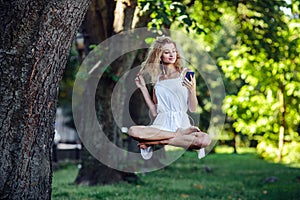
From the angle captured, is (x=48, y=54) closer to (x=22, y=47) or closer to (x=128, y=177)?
(x=22, y=47)

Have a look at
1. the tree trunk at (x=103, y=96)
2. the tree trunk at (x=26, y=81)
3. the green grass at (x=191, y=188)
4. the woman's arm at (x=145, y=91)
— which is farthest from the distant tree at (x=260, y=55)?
the woman's arm at (x=145, y=91)

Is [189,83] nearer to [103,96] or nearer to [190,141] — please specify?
[190,141]

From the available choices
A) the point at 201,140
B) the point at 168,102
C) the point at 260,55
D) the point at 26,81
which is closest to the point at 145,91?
the point at 168,102

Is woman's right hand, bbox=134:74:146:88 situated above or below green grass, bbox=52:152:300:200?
above

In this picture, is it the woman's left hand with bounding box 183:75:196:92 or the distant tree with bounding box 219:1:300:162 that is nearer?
the woman's left hand with bounding box 183:75:196:92

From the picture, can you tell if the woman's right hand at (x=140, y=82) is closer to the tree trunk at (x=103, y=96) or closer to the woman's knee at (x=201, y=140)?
the woman's knee at (x=201, y=140)

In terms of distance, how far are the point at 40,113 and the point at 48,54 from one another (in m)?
0.48

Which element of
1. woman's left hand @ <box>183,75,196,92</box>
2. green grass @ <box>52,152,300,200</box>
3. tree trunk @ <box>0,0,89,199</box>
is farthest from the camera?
green grass @ <box>52,152,300,200</box>

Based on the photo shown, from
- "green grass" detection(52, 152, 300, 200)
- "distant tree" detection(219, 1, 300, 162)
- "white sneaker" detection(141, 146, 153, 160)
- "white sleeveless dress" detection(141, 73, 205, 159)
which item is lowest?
"green grass" detection(52, 152, 300, 200)

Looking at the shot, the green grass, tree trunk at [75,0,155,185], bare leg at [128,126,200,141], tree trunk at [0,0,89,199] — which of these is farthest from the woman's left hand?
tree trunk at [75,0,155,185]

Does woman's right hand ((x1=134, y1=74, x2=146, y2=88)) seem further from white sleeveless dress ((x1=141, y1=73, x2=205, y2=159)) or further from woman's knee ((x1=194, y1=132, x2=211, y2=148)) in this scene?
woman's knee ((x1=194, y1=132, x2=211, y2=148))

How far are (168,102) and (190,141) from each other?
1.11ft

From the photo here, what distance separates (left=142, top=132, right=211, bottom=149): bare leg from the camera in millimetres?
3809

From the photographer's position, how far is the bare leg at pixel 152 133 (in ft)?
12.4
